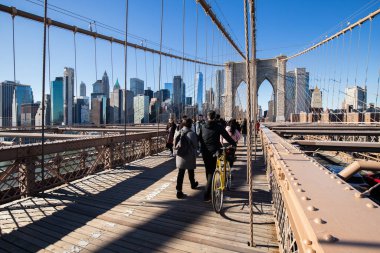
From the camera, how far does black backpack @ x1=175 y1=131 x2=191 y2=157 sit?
14.1 feet

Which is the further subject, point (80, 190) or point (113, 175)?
point (113, 175)

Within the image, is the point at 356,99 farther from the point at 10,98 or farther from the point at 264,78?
the point at 264,78

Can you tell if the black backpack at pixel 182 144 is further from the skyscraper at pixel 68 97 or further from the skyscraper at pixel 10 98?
the skyscraper at pixel 10 98

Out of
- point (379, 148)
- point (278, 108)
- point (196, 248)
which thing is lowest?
point (196, 248)

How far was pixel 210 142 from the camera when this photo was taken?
166 inches

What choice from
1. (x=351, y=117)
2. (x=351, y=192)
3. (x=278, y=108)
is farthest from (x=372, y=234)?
(x=278, y=108)

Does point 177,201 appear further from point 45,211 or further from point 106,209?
point 45,211

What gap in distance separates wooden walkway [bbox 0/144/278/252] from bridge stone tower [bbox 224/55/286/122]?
45037 millimetres

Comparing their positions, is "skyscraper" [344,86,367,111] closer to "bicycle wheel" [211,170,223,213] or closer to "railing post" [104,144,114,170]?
"railing post" [104,144,114,170]

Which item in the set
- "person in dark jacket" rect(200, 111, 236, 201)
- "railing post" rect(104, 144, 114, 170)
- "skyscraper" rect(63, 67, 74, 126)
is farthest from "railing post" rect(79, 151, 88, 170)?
"skyscraper" rect(63, 67, 74, 126)

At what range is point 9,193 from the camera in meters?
4.18

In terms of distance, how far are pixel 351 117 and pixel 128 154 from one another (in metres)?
24.0

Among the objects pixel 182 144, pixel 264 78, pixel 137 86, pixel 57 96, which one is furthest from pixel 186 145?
pixel 137 86

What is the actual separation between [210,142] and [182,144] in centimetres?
44
